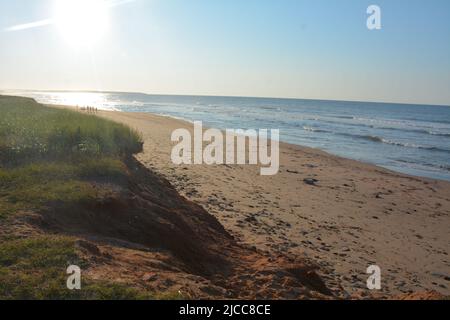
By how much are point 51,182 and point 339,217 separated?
23.7 ft

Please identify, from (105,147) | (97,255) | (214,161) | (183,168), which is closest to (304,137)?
(214,161)

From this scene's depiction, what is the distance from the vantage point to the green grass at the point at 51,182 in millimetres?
3982

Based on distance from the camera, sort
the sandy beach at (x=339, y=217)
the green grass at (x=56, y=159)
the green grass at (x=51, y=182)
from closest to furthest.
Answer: the green grass at (x=51, y=182), the green grass at (x=56, y=159), the sandy beach at (x=339, y=217)

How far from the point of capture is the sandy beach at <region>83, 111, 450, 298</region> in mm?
7582

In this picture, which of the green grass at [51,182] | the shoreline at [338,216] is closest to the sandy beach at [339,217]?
the shoreline at [338,216]

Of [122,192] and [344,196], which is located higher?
[122,192]

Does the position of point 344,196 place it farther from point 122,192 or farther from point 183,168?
point 122,192

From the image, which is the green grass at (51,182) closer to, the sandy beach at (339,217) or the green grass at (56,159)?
the green grass at (56,159)

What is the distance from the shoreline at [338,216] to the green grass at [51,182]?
277cm

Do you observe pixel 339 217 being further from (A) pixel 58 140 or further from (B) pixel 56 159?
(A) pixel 58 140

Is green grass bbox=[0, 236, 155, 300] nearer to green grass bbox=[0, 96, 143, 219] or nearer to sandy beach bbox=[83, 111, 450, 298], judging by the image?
green grass bbox=[0, 96, 143, 219]

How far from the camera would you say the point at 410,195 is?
1440 cm

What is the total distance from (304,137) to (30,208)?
98.7ft

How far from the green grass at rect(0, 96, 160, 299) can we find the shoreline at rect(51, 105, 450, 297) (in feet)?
9.08
